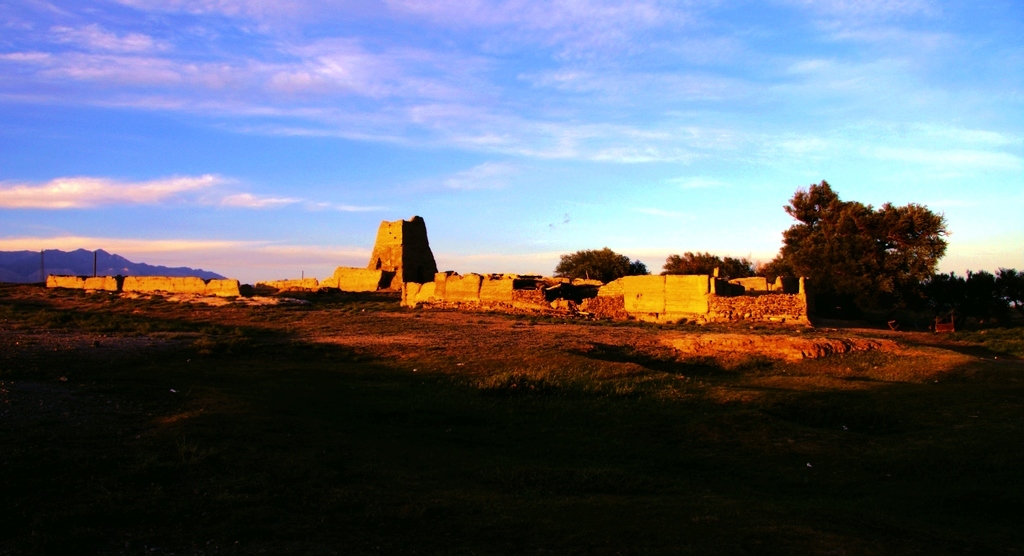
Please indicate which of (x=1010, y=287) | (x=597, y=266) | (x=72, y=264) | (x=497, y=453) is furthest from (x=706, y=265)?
(x=72, y=264)

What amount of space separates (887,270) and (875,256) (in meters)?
0.92

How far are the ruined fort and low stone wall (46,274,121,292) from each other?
0.06m

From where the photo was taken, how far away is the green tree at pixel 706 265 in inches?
1781

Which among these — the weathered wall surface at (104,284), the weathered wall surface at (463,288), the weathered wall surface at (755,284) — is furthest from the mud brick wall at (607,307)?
A: the weathered wall surface at (104,284)

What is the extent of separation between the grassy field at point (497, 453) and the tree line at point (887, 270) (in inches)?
783

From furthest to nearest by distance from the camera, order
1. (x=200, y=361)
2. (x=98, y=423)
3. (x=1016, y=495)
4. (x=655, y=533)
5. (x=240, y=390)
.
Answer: (x=200, y=361)
(x=240, y=390)
(x=98, y=423)
(x=1016, y=495)
(x=655, y=533)

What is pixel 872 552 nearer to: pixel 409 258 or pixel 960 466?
pixel 960 466

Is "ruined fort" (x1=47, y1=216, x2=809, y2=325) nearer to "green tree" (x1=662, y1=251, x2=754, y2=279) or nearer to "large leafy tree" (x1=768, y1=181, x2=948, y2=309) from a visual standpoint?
"large leafy tree" (x1=768, y1=181, x2=948, y2=309)

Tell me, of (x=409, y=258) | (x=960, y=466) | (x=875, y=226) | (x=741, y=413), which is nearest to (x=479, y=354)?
(x=741, y=413)

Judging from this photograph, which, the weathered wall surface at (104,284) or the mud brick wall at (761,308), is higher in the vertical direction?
the weathered wall surface at (104,284)

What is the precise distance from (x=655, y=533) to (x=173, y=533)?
3.04 m

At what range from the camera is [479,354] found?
14.8 metres

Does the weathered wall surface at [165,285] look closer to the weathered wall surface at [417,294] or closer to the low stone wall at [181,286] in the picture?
the low stone wall at [181,286]

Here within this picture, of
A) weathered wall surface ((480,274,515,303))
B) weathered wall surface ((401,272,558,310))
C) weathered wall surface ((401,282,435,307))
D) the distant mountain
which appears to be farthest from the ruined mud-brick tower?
the distant mountain
